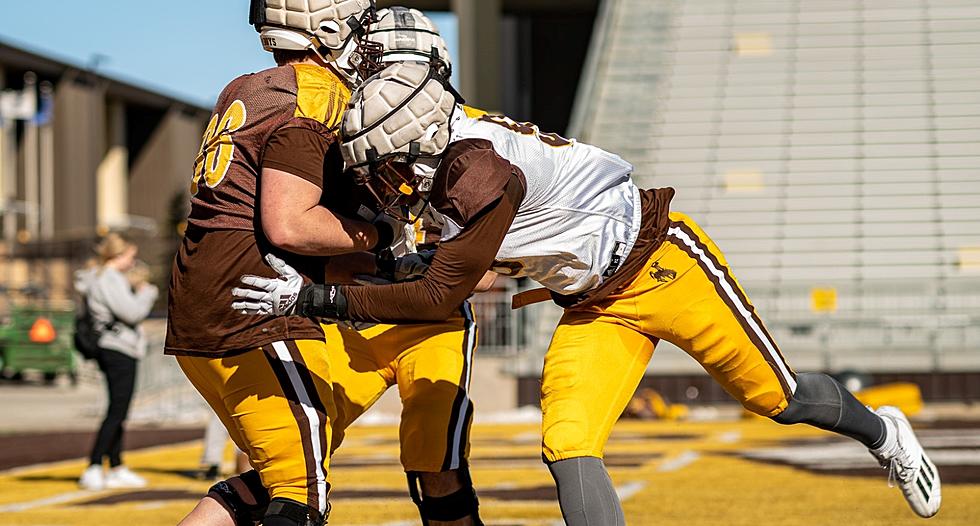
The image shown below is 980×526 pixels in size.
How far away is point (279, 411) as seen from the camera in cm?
409

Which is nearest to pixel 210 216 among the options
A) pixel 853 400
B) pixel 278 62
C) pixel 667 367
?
pixel 278 62

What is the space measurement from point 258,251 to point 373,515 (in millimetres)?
3306

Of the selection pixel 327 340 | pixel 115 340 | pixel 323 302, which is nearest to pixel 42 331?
pixel 115 340

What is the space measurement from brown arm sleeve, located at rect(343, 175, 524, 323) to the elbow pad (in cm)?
2

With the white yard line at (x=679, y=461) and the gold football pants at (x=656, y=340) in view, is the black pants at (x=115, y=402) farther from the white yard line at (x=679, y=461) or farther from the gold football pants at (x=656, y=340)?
the gold football pants at (x=656, y=340)

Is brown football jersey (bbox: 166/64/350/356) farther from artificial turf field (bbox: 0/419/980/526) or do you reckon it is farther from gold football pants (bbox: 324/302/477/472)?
artificial turf field (bbox: 0/419/980/526)

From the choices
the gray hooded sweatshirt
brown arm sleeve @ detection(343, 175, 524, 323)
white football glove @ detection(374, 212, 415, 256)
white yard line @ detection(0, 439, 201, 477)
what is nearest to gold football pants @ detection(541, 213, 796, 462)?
white football glove @ detection(374, 212, 415, 256)

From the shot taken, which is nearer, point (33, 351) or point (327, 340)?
point (327, 340)

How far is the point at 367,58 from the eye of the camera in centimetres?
438

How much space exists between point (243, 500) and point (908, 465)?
2395mm

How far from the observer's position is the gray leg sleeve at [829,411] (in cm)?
488

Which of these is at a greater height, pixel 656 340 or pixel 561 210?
pixel 561 210

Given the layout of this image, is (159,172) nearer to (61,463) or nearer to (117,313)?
(61,463)

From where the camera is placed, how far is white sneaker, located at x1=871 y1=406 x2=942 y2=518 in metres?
5.21
